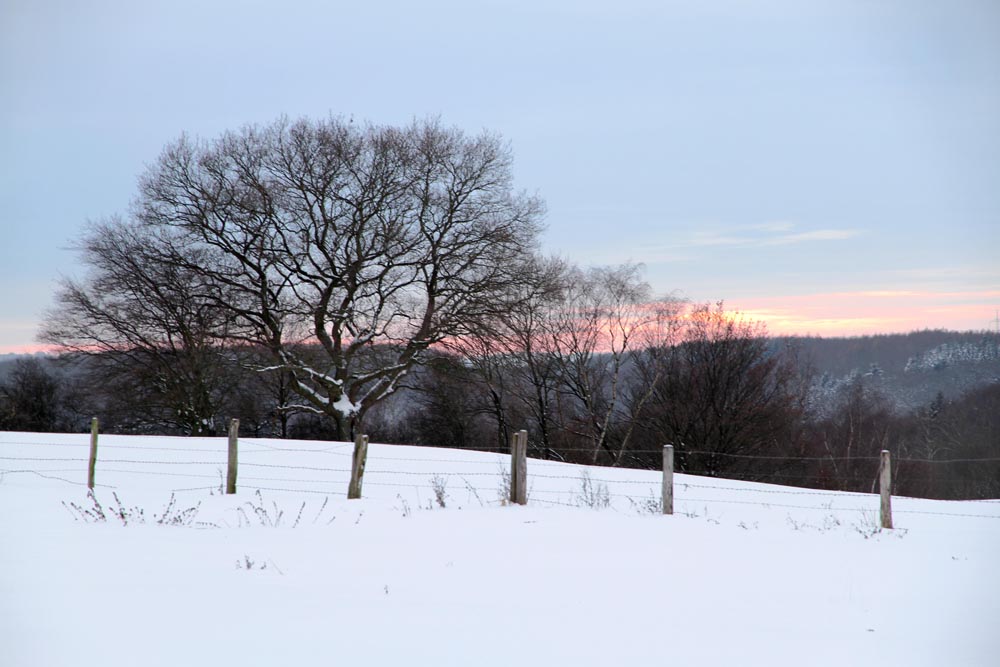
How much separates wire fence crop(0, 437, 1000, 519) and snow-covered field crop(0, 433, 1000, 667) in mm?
2111

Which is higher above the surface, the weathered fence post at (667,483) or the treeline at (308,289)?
the treeline at (308,289)

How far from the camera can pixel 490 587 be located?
7086mm

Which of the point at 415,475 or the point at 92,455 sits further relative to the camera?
the point at 415,475

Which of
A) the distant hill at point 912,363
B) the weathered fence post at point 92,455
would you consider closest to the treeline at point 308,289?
the weathered fence post at point 92,455

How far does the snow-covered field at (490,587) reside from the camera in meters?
5.41

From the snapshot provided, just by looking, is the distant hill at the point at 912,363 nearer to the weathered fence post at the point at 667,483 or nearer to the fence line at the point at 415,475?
the fence line at the point at 415,475

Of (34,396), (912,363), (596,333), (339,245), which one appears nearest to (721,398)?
(596,333)

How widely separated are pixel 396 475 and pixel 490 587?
10.6m

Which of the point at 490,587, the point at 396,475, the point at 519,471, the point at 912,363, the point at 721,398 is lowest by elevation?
the point at 490,587

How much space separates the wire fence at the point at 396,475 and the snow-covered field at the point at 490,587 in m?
2.11

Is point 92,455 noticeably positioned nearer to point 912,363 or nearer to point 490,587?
point 490,587

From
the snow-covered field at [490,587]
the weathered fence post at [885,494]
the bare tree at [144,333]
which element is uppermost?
the bare tree at [144,333]

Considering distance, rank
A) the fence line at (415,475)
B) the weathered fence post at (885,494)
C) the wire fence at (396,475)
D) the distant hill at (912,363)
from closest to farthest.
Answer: the weathered fence post at (885,494) → the fence line at (415,475) → the wire fence at (396,475) → the distant hill at (912,363)

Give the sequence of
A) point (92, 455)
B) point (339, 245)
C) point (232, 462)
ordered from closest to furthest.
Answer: point (232, 462)
point (92, 455)
point (339, 245)
